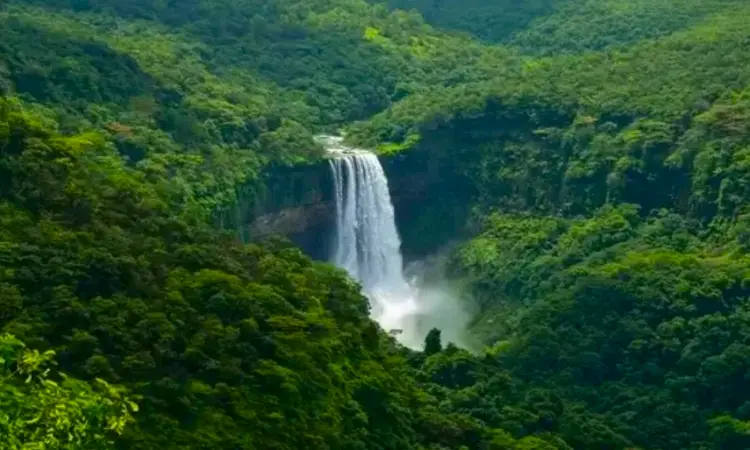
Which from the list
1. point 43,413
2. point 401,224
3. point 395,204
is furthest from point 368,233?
point 43,413

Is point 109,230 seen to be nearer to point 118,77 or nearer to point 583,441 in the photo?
point 583,441

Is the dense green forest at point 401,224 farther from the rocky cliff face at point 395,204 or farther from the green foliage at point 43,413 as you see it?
the rocky cliff face at point 395,204

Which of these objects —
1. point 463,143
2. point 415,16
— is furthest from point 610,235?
point 415,16

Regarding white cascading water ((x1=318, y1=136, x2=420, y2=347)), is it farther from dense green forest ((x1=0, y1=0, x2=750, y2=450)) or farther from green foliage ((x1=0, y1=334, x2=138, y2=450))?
green foliage ((x1=0, y1=334, x2=138, y2=450))

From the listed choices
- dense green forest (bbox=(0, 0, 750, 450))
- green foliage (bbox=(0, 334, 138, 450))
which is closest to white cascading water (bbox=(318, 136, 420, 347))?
dense green forest (bbox=(0, 0, 750, 450))

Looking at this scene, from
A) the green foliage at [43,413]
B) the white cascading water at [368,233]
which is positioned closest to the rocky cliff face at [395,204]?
the white cascading water at [368,233]
